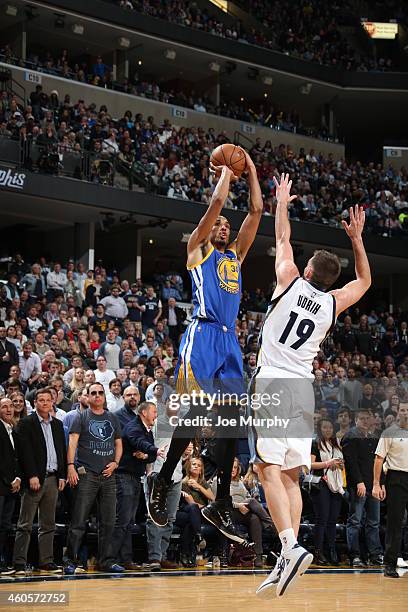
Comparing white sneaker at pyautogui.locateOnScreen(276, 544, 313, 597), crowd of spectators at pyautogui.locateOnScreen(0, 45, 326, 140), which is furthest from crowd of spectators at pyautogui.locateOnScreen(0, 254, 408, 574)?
crowd of spectators at pyautogui.locateOnScreen(0, 45, 326, 140)

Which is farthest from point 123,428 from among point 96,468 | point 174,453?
point 174,453

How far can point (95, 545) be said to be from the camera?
12117 millimetres

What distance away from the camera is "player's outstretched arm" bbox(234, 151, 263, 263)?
23.7 ft

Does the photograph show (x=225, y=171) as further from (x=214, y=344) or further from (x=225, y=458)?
(x=225, y=458)

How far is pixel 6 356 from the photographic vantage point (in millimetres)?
14797

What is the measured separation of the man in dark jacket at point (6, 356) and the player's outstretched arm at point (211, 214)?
834 centimetres

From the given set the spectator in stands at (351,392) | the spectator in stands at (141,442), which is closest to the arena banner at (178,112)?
the spectator in stands at (351,392)

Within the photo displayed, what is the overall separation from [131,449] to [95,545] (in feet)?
4.86

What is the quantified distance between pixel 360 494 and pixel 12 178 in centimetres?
1228

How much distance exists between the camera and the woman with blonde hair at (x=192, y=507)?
1216cm

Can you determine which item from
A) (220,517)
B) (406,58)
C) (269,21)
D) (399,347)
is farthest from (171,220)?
Result: (220,517)

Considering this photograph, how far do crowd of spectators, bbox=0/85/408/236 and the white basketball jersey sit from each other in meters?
15.9

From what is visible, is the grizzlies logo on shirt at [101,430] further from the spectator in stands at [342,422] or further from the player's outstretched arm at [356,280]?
the player's outstretched arm at [356,280]

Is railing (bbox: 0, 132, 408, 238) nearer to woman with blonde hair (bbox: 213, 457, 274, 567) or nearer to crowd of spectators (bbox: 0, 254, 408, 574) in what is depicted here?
crowd of spectators (bbox: 0, 254, 408, 574)
